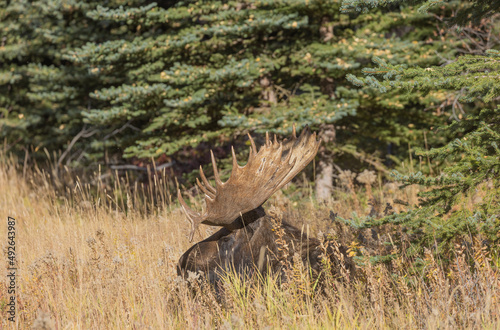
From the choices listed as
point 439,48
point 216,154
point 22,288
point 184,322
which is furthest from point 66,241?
point 439,48

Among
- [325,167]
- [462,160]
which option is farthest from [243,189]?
[325,167]

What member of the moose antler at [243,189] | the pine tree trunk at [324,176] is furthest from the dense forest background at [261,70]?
the moose antler at [243,189]

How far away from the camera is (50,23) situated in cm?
1059

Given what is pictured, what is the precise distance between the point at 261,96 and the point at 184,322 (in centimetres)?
637

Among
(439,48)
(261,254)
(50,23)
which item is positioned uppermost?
(50,23)

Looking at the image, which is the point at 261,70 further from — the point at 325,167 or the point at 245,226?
the point at 245,226

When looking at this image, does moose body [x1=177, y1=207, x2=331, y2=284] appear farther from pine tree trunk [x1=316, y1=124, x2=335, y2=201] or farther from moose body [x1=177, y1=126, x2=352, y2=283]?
pine tree trunk [x1=316, y1=124, x2=335, y2=201]

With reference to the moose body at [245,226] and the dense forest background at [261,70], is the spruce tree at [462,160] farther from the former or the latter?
the dense forest background at [261,70]

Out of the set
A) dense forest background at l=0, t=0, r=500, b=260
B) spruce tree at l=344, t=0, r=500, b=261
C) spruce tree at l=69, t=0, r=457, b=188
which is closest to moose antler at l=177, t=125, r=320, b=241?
spruce tree at l=344, t=0, r=500, b=261

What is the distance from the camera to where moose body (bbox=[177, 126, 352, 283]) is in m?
4.06

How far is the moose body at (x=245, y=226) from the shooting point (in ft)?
13.3

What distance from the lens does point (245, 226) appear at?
419 cm

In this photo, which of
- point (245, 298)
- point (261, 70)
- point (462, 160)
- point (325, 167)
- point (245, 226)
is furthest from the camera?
point (325, 167)

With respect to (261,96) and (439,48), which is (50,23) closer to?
(261,96)
